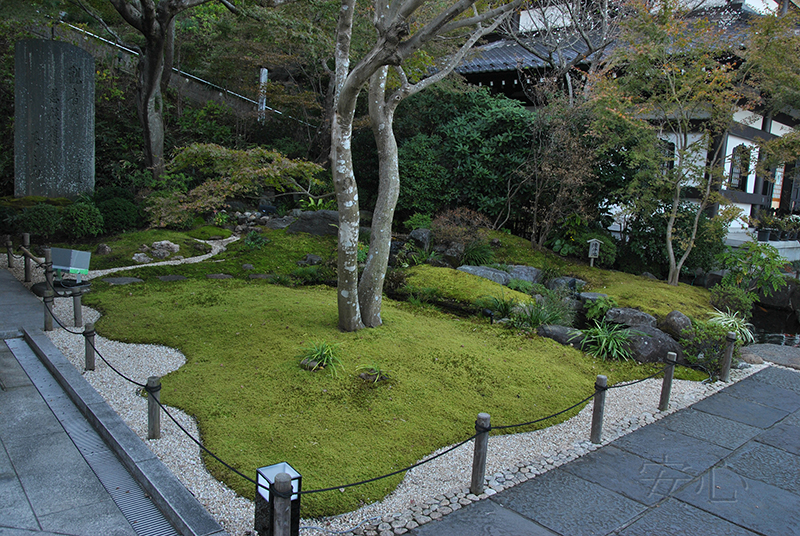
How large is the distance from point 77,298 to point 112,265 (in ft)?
12.9

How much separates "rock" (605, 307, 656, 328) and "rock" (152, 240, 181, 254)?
9374 millimetres

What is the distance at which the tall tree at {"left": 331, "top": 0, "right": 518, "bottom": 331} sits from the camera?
5227 millimetres

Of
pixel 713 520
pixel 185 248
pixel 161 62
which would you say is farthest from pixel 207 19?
pixel 713 520

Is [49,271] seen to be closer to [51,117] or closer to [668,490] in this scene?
[51,117]

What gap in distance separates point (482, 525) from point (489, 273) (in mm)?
7285

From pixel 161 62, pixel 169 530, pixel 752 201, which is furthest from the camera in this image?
pixel 752 201

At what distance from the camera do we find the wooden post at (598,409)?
491cm

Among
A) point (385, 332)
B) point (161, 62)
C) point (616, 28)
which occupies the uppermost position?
point (616, 28)

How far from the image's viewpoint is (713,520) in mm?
3785

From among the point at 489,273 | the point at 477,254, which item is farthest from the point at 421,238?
the point at 489,273

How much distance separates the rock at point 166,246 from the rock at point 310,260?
2943 mm

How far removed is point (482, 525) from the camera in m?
3.56

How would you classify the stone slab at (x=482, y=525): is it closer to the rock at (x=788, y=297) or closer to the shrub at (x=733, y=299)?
the shrub at (x=733, y=299)

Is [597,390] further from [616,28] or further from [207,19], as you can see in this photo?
[207,19]
